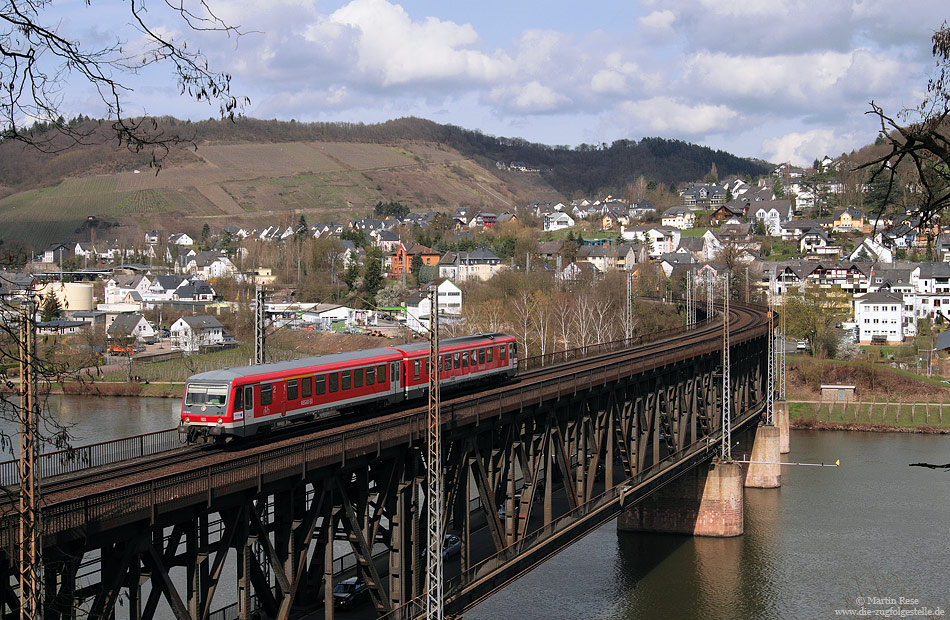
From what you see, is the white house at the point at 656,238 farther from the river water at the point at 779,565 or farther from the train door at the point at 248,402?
the train door at the point at 248,402

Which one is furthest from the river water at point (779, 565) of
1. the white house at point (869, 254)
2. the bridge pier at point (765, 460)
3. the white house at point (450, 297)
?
the white house at point (869, 254)

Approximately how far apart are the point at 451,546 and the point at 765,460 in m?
35.7

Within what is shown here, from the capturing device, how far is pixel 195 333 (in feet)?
347

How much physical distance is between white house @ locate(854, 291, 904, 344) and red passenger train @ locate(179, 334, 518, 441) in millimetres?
84079

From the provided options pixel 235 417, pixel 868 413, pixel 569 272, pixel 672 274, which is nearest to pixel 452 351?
pixel 235 417

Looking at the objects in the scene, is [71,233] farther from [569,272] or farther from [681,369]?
[681,369]

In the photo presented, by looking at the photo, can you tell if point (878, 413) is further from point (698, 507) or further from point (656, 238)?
point (656, 238)

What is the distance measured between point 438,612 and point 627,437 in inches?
723

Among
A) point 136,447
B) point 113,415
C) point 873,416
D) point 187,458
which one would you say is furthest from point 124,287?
point 187,458

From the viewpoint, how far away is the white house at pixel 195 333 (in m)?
104

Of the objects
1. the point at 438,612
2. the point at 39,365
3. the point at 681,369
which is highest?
the point at 39,365

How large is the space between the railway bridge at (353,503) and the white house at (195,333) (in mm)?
66415

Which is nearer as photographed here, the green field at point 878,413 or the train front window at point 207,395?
the train front window at point 207,395

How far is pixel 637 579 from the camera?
43125mm
